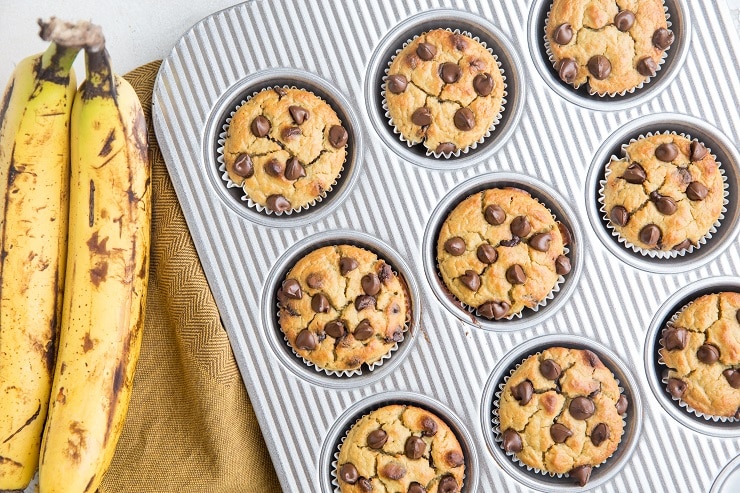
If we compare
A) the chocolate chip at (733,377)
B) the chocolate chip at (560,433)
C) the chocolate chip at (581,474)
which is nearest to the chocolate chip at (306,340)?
the chocolate chip at (560,433)

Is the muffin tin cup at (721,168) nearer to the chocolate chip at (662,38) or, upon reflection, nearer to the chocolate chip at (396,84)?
the chocolate chip at (662,38)

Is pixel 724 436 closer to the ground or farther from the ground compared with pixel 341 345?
closer to the ground

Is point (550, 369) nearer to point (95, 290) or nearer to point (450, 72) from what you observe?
A: point (450, 72)

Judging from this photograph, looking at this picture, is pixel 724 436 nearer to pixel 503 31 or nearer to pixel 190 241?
pixel 503 31

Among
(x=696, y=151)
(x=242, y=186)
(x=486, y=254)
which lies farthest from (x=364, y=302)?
(x=696, y=151)

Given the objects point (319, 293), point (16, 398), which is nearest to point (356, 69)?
point (319, 293)

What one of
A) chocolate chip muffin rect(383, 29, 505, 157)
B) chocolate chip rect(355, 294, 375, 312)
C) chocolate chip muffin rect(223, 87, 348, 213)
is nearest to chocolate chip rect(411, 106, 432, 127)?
chocolate chip muffin rect(383, 29, 505, 157)

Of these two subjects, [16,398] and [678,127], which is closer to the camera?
[16,398]

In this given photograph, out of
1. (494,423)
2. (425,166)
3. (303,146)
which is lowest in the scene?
(494,423)
